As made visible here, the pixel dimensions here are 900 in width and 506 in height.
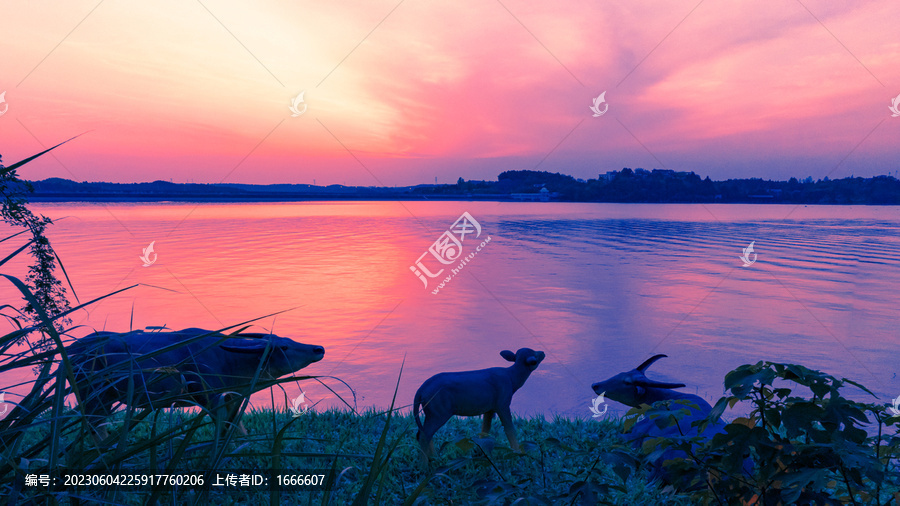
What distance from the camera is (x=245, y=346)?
429 cm

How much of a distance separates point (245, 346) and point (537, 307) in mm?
8814

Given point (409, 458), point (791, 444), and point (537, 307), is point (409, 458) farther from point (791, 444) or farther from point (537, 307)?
point (537, 307)

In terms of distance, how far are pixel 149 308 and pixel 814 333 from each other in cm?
1414

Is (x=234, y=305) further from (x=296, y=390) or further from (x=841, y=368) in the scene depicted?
(x=841, y=368)

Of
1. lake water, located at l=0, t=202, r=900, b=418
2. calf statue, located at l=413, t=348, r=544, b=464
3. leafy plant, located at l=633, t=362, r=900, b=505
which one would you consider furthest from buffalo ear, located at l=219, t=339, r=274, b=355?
leafy plant, located at l=633, t=362, r=900, b=505

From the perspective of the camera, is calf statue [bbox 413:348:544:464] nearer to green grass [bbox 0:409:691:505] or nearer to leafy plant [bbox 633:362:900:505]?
green grass [bbox 0:409:691:505]

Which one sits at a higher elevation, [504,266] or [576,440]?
[504,266]

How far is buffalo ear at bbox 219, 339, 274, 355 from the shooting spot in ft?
13.5

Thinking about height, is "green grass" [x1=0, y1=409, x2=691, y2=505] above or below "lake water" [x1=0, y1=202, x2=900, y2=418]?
below

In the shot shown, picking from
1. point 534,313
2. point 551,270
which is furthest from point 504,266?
point 534,313

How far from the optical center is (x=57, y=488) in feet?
5.39

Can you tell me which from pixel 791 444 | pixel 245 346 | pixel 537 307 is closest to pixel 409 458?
pixel 245 346

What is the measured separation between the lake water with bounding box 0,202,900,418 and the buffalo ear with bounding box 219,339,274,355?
1.71 ft

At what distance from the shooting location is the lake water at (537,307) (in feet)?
26.6
